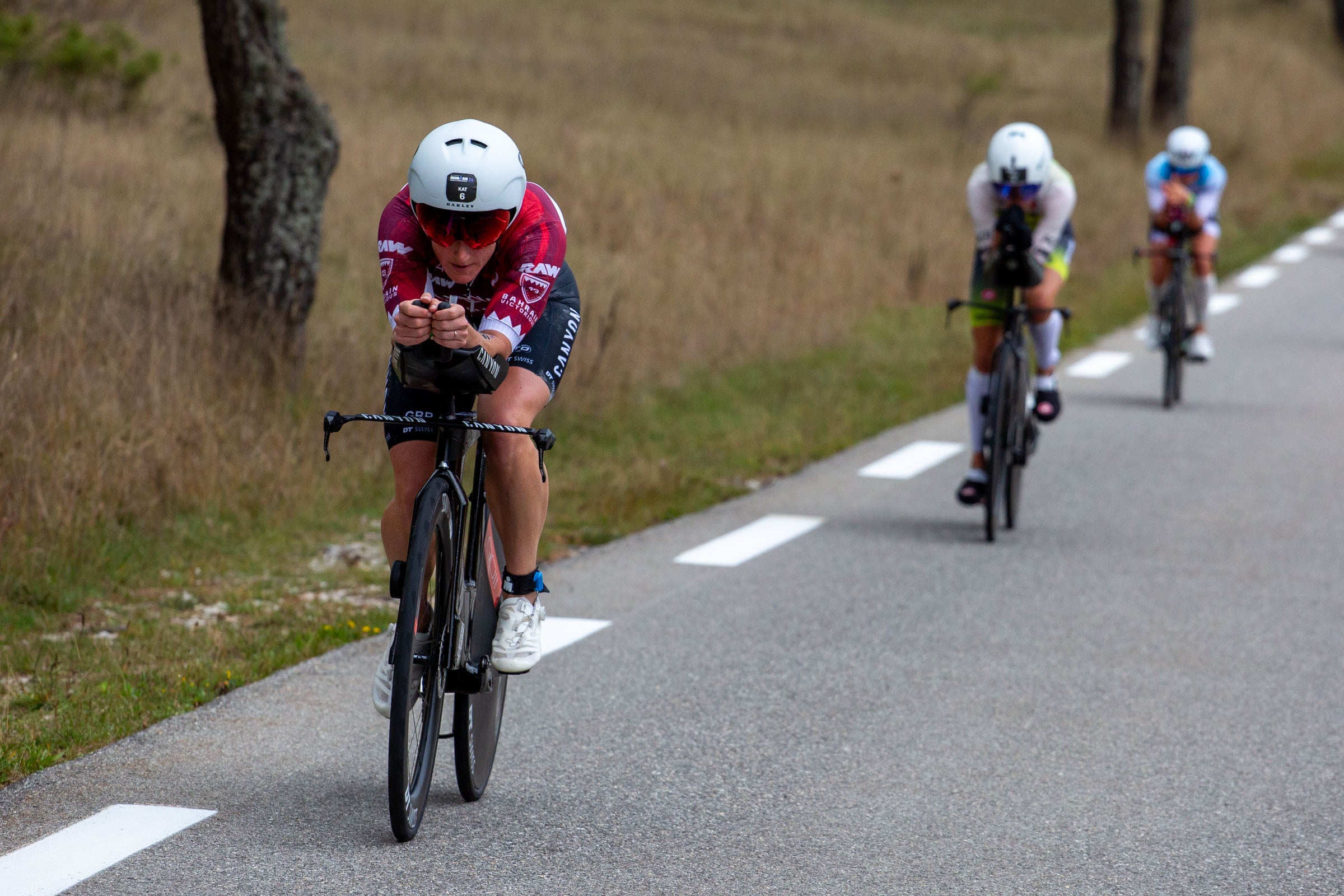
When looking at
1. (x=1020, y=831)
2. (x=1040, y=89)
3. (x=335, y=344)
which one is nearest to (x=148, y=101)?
(x=335, y=344)

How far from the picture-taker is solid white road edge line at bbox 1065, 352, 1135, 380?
571 inches

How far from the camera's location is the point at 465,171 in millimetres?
4188

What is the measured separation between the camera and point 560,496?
9219 millimetres

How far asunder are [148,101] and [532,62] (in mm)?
18879

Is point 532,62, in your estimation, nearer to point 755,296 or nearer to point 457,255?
point 755,296

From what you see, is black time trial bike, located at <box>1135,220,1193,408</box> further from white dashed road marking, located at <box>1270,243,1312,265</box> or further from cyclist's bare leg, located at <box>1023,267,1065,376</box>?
white dashed road marking, located at <box>1270,243,1312,265</box>

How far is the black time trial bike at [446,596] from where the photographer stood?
4.13 m

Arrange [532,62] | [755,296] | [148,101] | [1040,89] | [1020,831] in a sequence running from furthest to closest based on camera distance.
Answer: [1040,89] < [532,62] < [148,101] < [755,296] < [1020,831]

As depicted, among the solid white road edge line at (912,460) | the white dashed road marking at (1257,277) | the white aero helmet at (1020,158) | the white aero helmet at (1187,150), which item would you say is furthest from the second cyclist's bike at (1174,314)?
the white dashed road marking at (1257,277)

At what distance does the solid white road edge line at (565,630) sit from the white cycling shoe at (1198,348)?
7.90m

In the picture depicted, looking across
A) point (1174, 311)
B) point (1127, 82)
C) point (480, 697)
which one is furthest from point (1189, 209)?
point (1127, 82)

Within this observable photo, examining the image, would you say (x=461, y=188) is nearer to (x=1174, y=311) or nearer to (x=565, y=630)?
(x=565, y=630)

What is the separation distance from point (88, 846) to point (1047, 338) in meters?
6.29

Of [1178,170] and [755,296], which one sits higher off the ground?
[1178,170]
